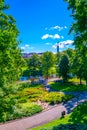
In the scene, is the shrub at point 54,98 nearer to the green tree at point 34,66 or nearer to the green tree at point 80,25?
the green tree at point 80,25

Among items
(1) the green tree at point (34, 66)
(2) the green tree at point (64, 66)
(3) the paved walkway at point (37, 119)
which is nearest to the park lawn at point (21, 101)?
(3) the paved walkway at point (37, 119)

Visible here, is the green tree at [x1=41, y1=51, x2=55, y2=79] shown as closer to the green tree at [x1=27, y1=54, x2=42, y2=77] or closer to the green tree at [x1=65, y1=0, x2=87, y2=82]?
the green tree at [x1=27, y1=54, x2=42, y2=77]

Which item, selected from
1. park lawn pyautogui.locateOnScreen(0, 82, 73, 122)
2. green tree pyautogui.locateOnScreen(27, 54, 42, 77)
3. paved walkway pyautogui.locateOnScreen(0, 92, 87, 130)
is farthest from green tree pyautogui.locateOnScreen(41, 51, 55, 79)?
paved walkway pyautogui.locateOnScreen(0, 92, 87, 130)

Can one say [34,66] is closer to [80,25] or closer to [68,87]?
[68,87]

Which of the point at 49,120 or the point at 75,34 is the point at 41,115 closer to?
the point at 49,120

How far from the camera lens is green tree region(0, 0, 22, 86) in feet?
66.8

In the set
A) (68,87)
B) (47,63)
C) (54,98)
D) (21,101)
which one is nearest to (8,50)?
(21,101)

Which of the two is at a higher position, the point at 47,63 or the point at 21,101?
the point at 47,63

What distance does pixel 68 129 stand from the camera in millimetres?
16734

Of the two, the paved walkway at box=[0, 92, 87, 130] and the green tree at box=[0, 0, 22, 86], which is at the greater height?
the green tree at box=[0, 0, 22, 86]

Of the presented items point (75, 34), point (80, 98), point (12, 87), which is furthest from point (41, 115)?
point (75, 34)

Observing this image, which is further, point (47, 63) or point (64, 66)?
point (47, 63)

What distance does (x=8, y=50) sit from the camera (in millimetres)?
21219

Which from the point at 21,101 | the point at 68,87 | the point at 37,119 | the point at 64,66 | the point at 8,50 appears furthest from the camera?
the point at 64,66
